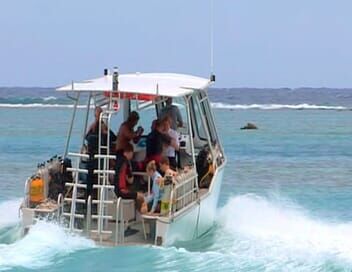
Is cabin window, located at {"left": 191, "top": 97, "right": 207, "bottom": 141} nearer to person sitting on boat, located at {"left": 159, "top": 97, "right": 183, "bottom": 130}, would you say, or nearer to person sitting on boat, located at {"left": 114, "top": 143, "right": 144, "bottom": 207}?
person sitting on boat, located at {"left": 159, "top": 97, "right": 183, "bottom": 130}

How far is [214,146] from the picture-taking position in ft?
51.7

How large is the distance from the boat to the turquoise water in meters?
0.25

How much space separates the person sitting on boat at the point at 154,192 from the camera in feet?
40.7

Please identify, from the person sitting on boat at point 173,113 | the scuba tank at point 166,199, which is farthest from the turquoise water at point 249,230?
the person sitting on boat at point 173,113

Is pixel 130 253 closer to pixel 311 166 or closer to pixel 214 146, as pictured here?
pixel 214 146

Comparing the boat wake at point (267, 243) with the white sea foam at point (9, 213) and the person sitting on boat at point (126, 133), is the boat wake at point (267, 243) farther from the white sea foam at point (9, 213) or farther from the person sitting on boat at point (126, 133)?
the white sea foam at point (9, 213)

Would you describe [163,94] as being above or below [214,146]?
above

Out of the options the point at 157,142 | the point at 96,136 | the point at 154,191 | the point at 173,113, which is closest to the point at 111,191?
the point at 96,136

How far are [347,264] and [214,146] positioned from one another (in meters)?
4.08

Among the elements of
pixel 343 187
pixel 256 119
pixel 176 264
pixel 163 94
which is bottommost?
pixel 256 119

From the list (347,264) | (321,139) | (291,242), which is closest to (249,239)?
(291,242)

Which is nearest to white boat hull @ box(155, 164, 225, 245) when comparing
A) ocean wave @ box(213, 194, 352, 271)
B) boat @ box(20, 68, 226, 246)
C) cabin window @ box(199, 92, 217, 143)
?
boat @ box(20, 68, 226, 246)

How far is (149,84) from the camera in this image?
535 inches

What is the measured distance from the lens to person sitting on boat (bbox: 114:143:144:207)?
12.5 metres
